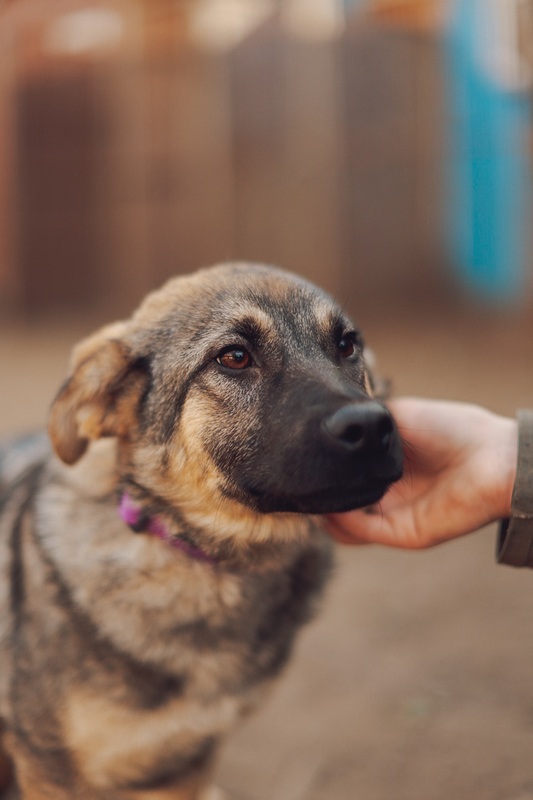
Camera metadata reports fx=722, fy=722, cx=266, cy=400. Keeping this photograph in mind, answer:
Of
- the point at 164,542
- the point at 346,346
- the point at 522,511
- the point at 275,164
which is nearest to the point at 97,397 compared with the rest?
the point at 164,542

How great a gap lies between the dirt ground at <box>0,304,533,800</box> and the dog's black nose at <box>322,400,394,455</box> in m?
1.16

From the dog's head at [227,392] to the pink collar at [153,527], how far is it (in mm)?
91

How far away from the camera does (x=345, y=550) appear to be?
15.3 ft

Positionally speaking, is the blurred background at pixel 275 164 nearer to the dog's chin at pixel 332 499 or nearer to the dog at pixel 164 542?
the dog at pixel 164 542

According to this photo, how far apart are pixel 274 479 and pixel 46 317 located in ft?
38.3

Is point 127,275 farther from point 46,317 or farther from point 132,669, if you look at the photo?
point 132,669

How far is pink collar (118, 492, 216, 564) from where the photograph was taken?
2.34 meters

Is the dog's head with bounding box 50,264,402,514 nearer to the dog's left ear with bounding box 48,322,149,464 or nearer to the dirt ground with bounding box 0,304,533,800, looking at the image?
the dog's left ear with bounding box 48,322,149,464

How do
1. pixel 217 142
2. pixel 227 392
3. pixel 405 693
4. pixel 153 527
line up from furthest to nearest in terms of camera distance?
pixel 217 142
pixel 405 693
pixel 153 527
pixel 227 392

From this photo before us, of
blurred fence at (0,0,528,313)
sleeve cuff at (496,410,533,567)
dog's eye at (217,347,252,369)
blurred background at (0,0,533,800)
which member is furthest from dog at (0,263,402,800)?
blurred fence at (0,0,528,313)

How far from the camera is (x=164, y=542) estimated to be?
7.82ft

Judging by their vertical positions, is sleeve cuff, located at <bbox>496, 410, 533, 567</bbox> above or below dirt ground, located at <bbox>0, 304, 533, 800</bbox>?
above

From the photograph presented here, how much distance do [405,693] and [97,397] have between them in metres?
1.96

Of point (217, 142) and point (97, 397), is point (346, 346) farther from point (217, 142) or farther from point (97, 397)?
point (217, 142)
